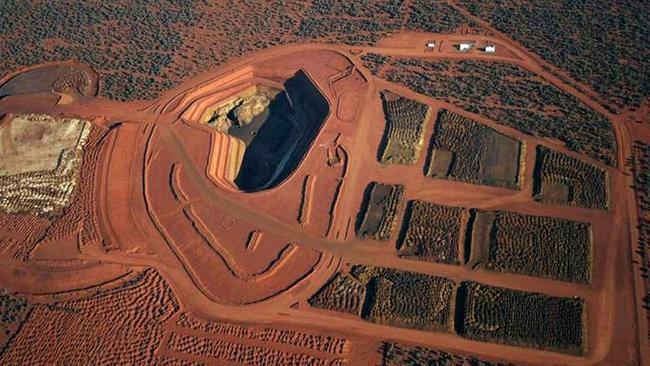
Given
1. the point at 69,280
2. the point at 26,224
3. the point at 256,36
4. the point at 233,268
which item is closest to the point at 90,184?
the point at 26,224

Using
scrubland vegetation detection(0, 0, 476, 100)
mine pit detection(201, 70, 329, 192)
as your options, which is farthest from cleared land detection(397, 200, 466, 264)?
scrubland vegetation detection(0, 0, 476, 100)

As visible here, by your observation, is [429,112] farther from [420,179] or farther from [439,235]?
[439,235]

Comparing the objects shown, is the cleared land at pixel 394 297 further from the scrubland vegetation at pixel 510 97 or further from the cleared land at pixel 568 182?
the scrubland vegetation at pixel 510 97

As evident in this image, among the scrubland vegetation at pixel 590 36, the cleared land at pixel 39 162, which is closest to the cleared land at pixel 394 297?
the cleared land at pixel 39 162

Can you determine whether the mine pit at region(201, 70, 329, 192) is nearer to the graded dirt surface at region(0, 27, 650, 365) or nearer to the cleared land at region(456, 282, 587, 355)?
the graded dirt surface at region(0, 27, 650, 365)

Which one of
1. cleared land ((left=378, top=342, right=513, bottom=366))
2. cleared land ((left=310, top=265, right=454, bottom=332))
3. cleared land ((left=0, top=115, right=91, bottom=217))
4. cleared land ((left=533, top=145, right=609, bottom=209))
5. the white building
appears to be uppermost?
the white building

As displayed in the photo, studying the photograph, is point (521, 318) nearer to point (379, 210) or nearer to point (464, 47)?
point (379, 210)
